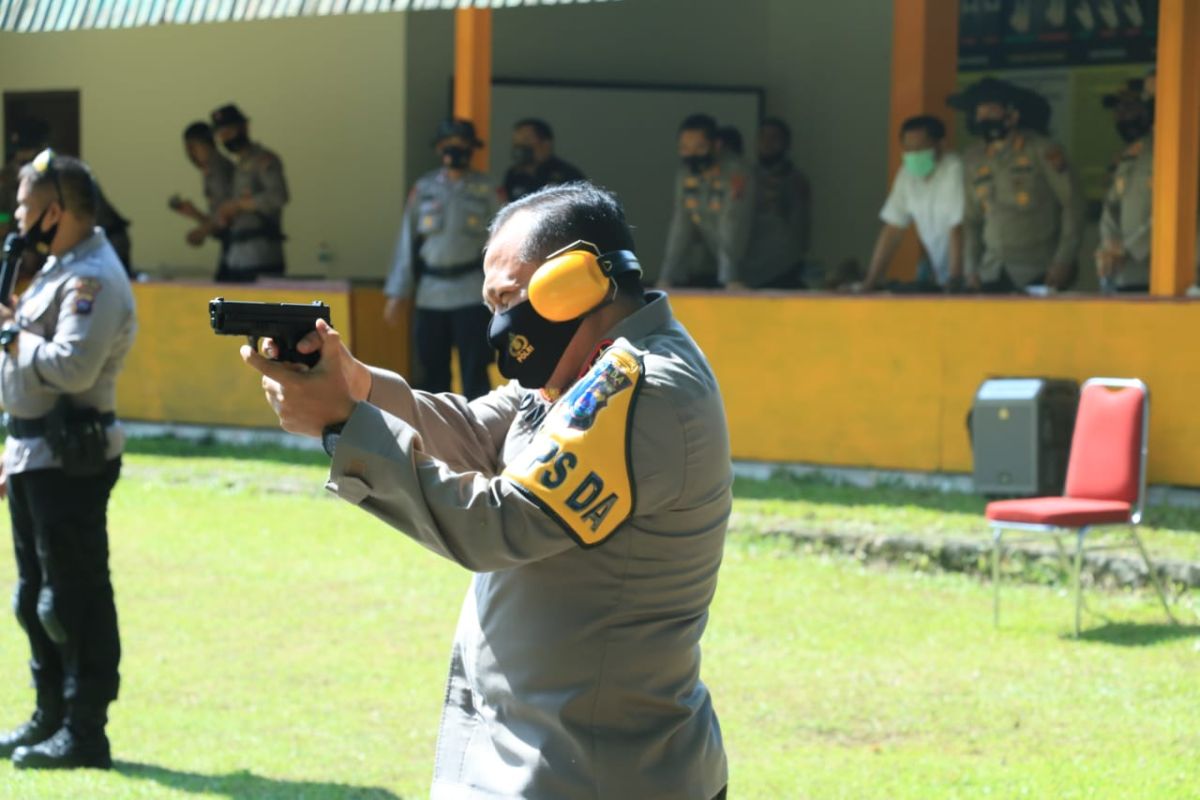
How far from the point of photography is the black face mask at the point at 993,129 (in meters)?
11.9

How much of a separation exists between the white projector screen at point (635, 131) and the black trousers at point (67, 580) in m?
10.1

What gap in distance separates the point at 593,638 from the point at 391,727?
4.02 metres

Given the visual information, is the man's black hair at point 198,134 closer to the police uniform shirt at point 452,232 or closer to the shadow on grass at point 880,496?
the police uniform shirt at point 452,232

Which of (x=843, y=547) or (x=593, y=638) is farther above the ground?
(x=593, y=638)

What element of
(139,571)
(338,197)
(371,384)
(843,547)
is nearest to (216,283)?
(338,197)

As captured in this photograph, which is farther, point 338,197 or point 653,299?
point 338,197

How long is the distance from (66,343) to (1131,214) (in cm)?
769

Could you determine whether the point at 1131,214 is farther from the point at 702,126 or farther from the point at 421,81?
the point at 421,81

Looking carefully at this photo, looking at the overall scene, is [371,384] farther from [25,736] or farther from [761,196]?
[761,196]

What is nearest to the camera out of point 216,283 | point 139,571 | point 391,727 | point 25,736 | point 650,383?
point 650,383

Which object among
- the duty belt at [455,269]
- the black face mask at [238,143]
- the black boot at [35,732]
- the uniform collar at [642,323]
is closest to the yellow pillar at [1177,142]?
the duty belt at [455,269]

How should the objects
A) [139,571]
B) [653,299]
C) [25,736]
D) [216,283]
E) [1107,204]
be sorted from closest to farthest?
[653,299], [25,736], [139,571], [1107,204], [216,283]

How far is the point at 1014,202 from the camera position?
12008mm

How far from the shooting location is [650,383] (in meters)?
2.83
